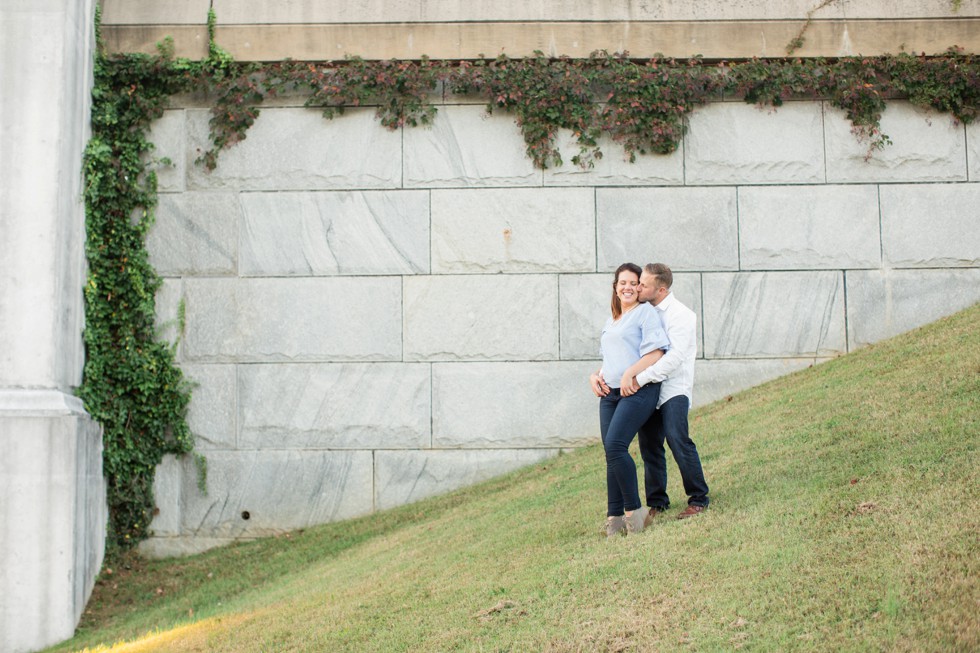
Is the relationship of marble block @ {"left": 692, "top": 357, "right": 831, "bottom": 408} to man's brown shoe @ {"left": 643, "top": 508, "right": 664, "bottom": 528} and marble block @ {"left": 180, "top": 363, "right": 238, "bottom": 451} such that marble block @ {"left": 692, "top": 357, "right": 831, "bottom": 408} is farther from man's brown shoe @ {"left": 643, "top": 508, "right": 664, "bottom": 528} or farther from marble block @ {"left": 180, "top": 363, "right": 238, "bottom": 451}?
marble block @ {"left": 180, "top": 363, "right": 238, "bottom": 451}

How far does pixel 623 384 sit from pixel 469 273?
3.99 metres

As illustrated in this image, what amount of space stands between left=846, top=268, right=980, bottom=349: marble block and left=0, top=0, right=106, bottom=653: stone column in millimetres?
7342

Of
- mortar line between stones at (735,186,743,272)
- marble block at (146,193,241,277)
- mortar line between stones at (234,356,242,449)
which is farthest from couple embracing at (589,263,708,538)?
marble block at (146,193,241,277)

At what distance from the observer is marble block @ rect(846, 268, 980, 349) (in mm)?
9602

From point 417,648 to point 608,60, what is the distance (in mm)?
6671

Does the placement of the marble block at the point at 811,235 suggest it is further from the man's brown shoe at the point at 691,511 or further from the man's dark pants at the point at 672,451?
the man's brown shoe at the point at 691,511

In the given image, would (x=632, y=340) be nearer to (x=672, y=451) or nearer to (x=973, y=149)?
(x=672, y=451)

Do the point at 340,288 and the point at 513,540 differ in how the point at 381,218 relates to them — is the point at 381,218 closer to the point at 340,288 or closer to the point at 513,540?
the point at 340,288

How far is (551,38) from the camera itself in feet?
32.7

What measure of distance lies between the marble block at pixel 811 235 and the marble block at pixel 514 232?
63.5 inches

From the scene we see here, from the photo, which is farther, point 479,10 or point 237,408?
point 479,10

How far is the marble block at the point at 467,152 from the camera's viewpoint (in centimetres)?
979

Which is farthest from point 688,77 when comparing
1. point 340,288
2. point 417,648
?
point 417,648

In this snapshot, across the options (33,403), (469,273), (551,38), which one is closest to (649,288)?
(469,273)
